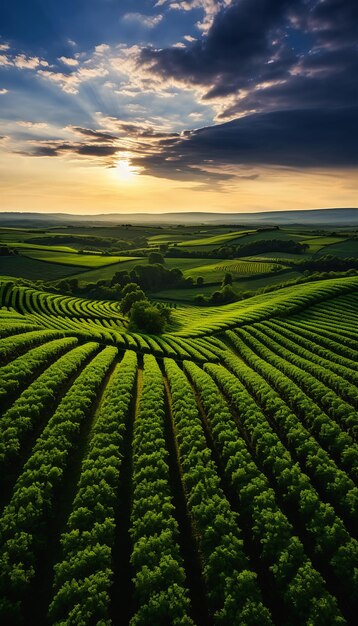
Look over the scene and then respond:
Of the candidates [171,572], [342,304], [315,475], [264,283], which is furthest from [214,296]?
[171,572]

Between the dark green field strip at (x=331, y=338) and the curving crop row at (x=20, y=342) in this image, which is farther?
the dark green field strip at (x=331, y=338)

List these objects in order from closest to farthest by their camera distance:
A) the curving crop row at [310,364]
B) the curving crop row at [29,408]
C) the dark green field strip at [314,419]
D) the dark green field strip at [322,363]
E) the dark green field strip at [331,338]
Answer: the curving crop row at [29,408] < the dark green field strip at [314,419] < the curving crop row at [310,364] < the dark green field strip at [322,363] < the dark green field strip at [331,338]

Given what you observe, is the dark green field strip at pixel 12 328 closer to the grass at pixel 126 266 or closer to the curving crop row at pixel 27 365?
the curving crop row at pixel 27 365

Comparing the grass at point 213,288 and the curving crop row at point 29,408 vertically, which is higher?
the curving crop row at point 29,408

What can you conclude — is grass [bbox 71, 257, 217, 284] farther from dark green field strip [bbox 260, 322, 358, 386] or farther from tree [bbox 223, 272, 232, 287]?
dark green field strip [bbox 260, 322, 358, 386]

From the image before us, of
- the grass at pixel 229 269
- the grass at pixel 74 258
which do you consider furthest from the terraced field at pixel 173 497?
the grass at pixel 74 258

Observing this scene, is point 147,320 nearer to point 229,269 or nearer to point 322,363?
point 322,363
